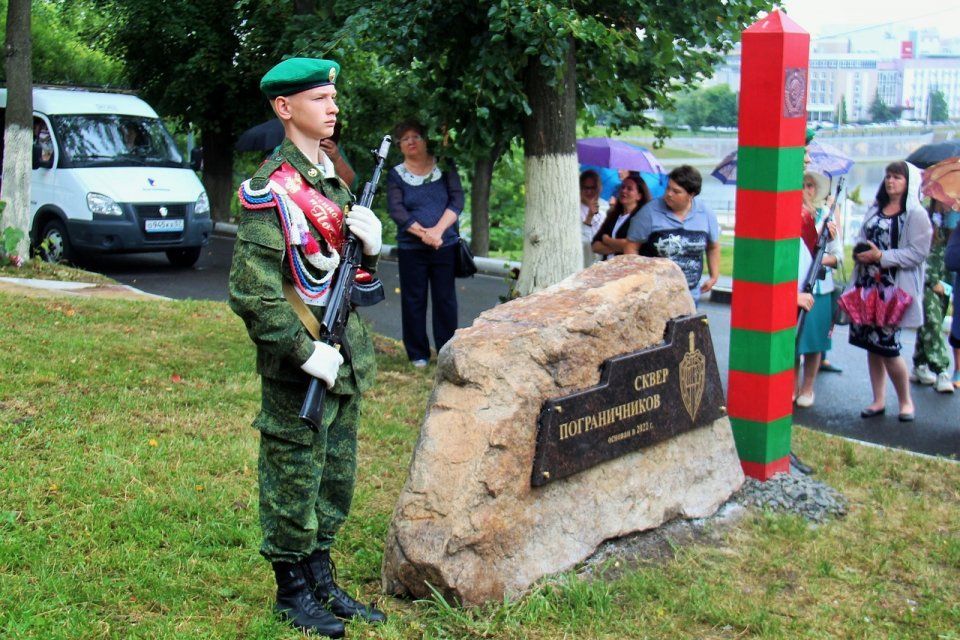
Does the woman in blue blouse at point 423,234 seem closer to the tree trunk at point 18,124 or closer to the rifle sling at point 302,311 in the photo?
the rifle sling at point 302,311

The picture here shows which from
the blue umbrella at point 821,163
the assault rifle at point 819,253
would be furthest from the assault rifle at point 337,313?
the blue umbrella at point 821,163

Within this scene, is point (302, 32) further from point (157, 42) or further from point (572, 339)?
point (157, 42)

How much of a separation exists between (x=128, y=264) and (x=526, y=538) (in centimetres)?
1157

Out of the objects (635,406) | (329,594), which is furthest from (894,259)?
(329,594)

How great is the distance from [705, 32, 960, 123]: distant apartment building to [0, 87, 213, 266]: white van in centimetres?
720

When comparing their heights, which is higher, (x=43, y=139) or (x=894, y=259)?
(x=43, y=139)

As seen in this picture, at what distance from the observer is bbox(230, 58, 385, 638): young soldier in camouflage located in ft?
11.5

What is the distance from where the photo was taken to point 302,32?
10047 mm

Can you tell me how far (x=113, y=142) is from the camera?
14.2 m

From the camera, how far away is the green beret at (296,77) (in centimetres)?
364

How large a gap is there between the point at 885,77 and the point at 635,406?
12.2 metres

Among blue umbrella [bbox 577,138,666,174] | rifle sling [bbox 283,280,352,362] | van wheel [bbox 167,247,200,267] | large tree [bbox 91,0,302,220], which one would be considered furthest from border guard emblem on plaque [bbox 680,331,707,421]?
large tree [bbox 91,0,302,220]

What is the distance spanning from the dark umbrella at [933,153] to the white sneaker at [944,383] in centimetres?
208

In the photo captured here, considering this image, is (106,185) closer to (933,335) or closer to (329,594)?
(933,335)
